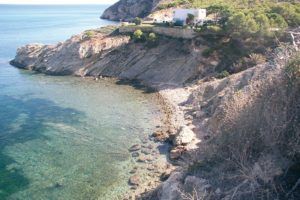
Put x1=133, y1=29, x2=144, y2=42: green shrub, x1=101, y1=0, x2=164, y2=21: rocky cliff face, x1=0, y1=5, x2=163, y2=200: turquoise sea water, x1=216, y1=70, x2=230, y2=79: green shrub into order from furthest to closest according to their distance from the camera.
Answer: x1=101, y1=0, x2=164, y2=21: rocky cliff face → x1=133, y1=29, x2=144, y2=42: green shrub → x1=216, y1=70, x2=230, y2=79: green shrub → x1=0, y1=5, x2=163, y2=200: turquoise sea water

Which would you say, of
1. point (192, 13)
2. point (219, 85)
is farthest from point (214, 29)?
point (219, 85)

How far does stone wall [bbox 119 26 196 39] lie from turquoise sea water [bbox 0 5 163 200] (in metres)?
13.7

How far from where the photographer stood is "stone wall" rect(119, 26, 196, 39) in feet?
210

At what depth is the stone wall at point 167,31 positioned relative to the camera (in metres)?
64.1

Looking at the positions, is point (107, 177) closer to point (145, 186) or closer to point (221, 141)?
point (145, 186)

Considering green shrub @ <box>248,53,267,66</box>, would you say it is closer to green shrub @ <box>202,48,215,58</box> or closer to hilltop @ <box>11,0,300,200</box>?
hilltop @ <box>11,0,300,200</box>

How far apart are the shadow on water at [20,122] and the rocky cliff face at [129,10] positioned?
90.4m

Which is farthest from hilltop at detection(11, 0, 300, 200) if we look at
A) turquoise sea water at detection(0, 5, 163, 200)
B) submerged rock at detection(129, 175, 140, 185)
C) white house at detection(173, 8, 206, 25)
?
turquoise sea water at detection(0, 5, 163, 200)

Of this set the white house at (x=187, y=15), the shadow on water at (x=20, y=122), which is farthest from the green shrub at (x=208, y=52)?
the shadow on water at (x=20, y=122)

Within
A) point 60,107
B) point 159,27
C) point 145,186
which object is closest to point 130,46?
point 159,27

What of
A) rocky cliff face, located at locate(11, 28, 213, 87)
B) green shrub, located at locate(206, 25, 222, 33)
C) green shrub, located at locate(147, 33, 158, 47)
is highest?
green shrub, located at locate(206, 25, 222, 33)

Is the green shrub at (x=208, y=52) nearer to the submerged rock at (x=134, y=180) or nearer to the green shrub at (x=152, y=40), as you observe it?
the green shrub at (x=152, y=40)

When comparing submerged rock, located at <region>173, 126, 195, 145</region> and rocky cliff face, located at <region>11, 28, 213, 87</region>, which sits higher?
rocky cliff face, located at <region>11, 28, 213, 87</region>

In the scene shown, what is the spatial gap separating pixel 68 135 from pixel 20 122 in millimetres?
7811
